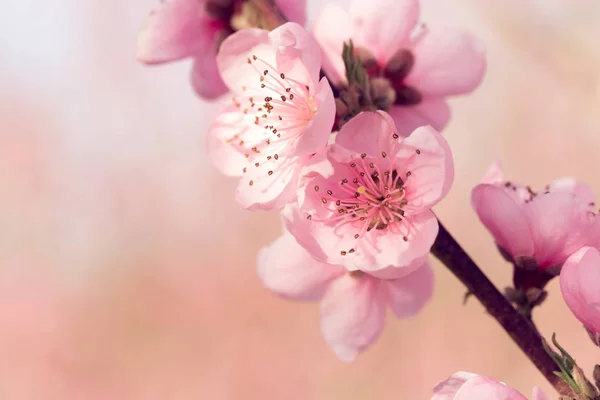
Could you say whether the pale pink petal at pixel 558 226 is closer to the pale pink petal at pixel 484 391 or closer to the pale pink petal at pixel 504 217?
the pale pink petal at pixel 504 217

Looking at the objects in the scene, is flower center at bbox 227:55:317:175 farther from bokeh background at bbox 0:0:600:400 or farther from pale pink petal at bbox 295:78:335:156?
bokeh background at bbox 0:0:600:400

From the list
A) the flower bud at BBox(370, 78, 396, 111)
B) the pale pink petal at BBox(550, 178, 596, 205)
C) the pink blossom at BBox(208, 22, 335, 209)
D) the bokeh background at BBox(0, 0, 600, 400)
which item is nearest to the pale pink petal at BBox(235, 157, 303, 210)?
the pink blossom at BBox(208, 22, 335, 209)

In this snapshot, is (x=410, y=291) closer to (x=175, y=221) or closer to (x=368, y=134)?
(x=368, y=134)

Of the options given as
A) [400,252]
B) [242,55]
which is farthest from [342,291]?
[242,55]

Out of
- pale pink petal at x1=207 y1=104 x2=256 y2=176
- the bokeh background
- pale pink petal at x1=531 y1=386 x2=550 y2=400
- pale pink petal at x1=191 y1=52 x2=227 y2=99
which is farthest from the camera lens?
the bokeh background

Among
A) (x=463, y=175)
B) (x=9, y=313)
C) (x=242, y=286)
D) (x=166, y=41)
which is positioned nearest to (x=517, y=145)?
(x=463, y=175)

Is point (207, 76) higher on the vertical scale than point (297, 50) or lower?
lower
